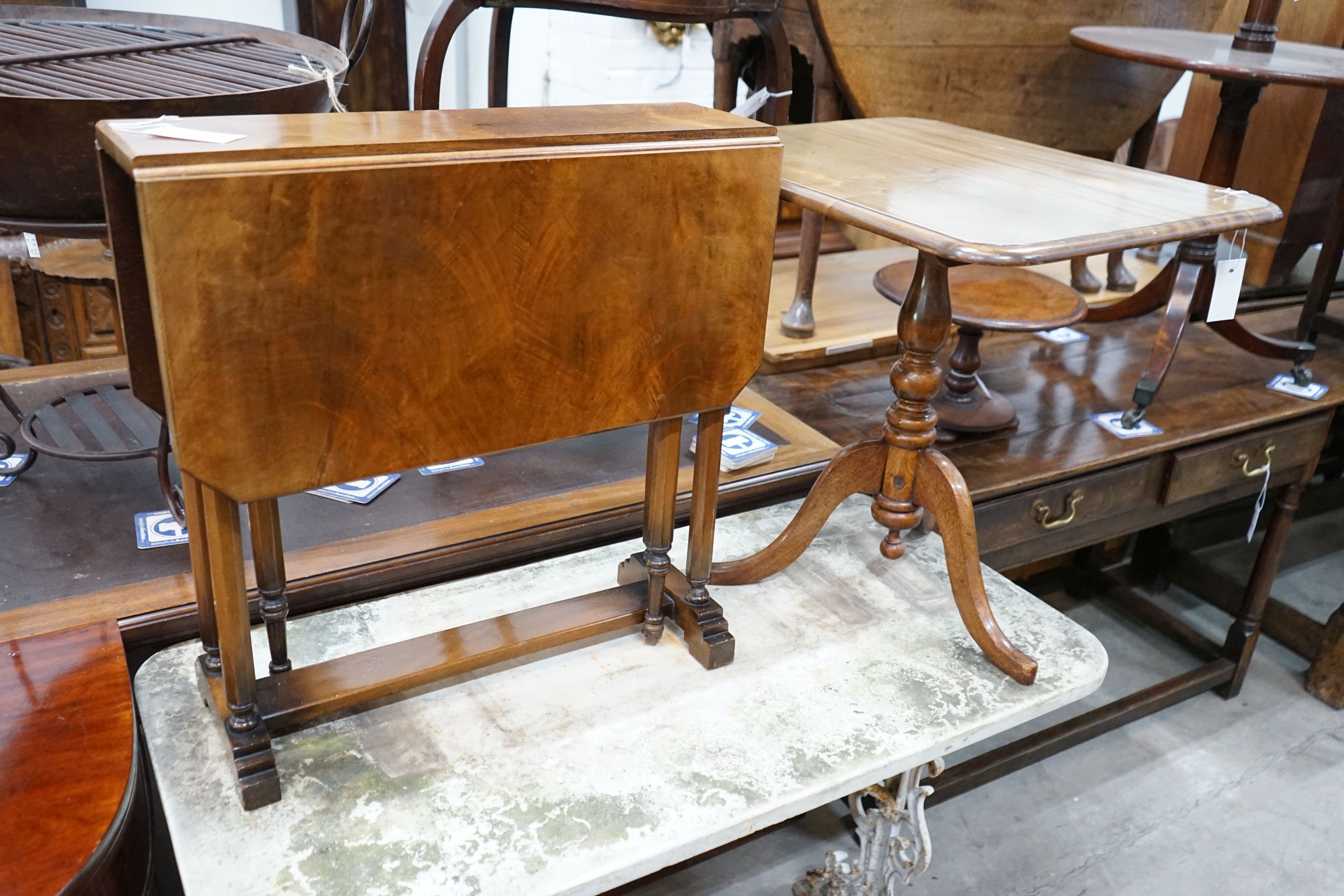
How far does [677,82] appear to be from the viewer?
3.04 meters

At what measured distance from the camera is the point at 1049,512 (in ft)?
6.10

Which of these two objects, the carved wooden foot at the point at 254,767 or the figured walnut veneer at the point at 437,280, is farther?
the carved wooden foot at the point at 254,767

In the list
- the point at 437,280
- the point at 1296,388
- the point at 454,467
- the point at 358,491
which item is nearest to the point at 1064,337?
the point at 1296,388

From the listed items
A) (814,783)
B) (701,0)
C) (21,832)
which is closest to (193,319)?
(21,832)

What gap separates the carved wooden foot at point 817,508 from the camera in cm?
144

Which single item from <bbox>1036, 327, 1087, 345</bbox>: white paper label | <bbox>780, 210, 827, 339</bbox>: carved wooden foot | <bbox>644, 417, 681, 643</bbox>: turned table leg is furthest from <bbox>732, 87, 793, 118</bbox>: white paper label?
<bbox>1036, 327, 1087, 345</bbox>: white paper label

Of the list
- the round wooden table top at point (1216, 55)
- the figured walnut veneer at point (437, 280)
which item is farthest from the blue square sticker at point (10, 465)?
the round wooden table top at point (1216, 55)

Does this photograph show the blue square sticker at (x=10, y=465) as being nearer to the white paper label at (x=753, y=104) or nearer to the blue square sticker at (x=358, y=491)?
the blue square sticker at (x=358, y=491)

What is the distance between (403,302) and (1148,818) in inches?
73.6

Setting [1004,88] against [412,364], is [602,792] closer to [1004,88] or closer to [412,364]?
[412,364]

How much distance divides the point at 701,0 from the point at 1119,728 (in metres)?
1.74

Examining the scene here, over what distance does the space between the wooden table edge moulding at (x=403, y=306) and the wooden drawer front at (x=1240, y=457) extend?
116cm

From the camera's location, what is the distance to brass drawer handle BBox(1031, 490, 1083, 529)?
72.6 inches

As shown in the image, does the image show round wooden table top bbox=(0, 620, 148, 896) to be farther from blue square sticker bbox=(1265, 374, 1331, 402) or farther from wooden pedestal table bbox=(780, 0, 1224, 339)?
blue square sticker bbox=(1265, 374, 1331, 402)
